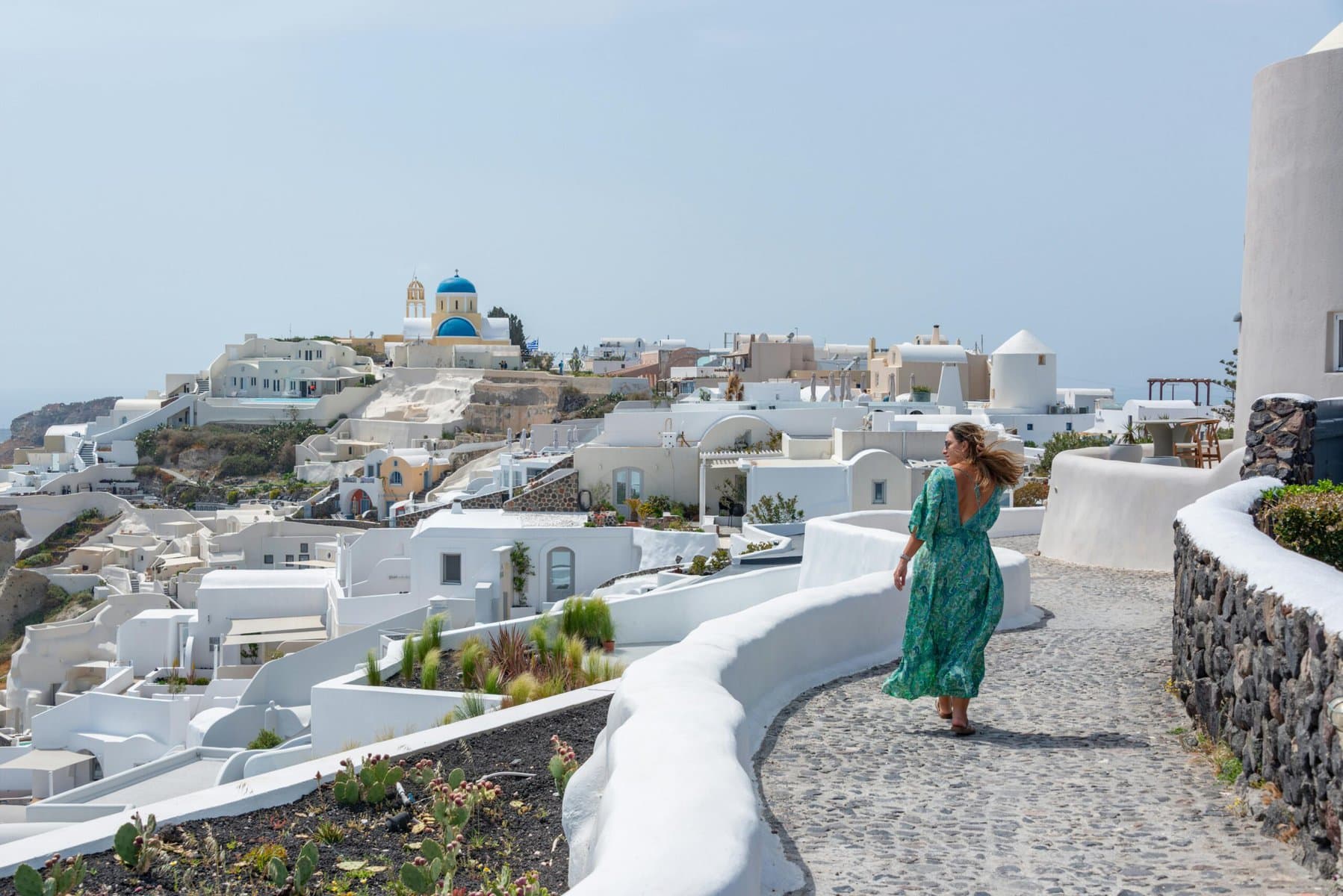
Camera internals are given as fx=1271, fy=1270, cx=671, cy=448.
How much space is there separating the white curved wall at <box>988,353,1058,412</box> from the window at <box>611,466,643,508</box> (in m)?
18.1

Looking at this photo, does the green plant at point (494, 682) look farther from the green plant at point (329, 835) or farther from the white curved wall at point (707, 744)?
the green plant at point (329, 835)

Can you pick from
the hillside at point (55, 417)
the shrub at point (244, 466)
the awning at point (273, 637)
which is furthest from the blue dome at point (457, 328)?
the awning at point (273, 637)

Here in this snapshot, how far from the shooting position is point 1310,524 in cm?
704

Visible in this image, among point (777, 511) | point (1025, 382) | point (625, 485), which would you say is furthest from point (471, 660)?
point (1025, 382)

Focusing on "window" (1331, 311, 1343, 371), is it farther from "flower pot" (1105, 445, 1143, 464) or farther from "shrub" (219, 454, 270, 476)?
"shrub" (219, 454, 270, 476)

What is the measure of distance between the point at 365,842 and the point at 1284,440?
7475 millimetres

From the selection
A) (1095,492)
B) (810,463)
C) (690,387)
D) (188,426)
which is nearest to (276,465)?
(188,426)

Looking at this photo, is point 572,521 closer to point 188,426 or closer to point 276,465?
point 276,465

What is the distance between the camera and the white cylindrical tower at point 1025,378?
45.4 m

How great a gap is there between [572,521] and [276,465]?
166ft

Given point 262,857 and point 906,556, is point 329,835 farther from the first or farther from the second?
point 906,556

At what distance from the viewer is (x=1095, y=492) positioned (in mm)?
12625

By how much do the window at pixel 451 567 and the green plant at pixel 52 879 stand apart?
69.7 ft

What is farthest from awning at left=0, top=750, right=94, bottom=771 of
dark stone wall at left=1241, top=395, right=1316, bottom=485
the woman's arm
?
the woman's arm
